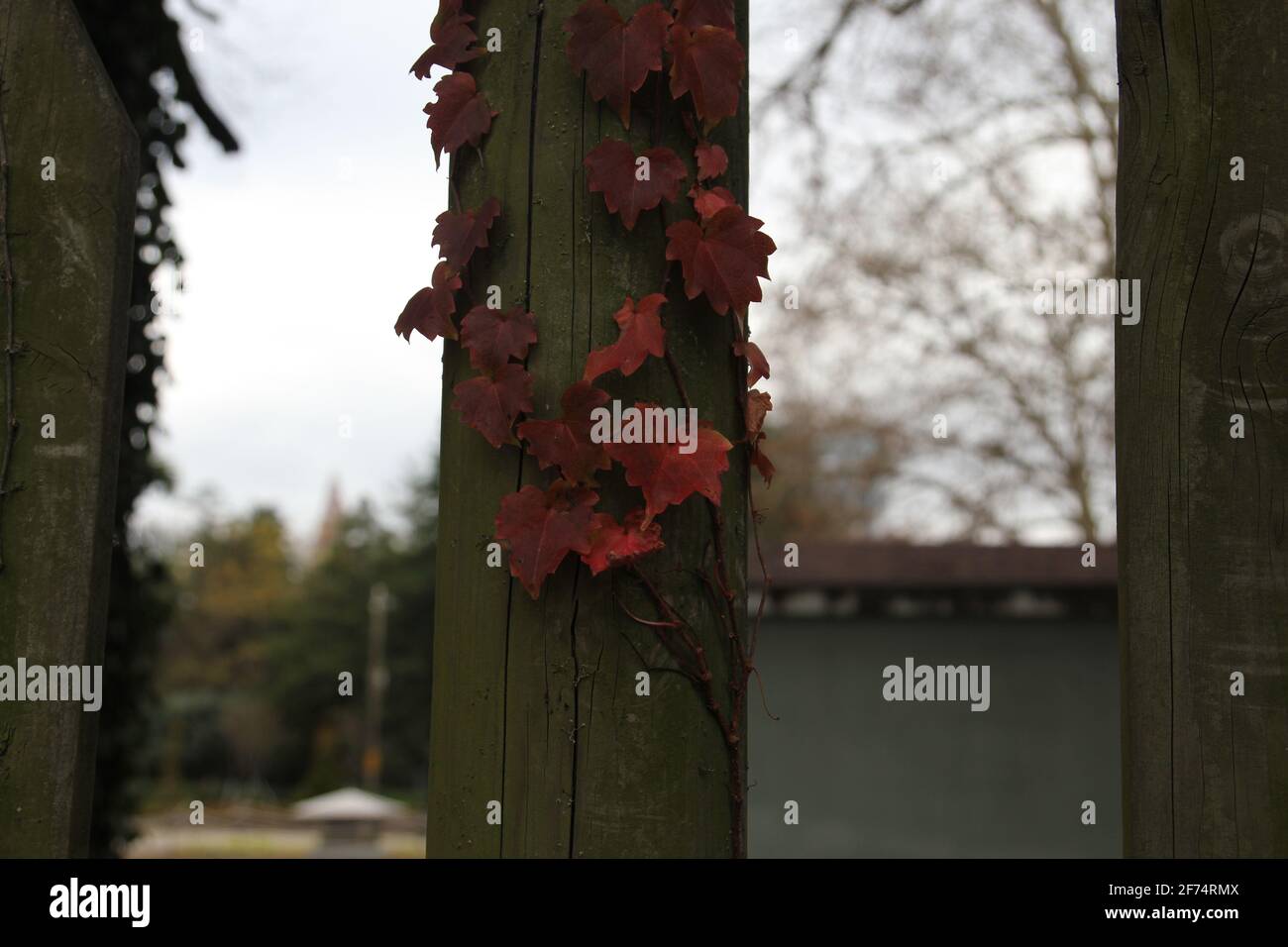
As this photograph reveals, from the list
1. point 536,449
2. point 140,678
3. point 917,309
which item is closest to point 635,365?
point 536,449

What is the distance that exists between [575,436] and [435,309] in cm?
25

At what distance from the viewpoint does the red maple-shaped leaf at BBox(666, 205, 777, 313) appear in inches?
55.7

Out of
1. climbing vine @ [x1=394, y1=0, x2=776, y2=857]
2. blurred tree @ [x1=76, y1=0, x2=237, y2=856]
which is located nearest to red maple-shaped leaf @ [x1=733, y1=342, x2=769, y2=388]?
climbing vine @ [x1=394, y1=0, x2=776, y2=857]

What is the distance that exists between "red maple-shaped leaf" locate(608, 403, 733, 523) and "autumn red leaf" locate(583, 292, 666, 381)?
3.6 inches

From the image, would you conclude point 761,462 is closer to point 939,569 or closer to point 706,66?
point 706,66

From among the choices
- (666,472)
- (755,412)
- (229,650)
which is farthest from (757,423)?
(229,650)

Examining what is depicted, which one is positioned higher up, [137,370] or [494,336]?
[137,370]

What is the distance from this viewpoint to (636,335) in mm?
1384

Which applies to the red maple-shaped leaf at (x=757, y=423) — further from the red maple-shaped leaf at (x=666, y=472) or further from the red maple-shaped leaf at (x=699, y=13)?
the red maple-shaped leaf at (x=699, y=13)

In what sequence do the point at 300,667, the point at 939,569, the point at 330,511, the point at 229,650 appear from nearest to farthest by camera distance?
the point at 939,569, the point at 300,667, the point at 229,650, the point at 330,511

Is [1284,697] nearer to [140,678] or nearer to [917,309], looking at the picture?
[140,678]

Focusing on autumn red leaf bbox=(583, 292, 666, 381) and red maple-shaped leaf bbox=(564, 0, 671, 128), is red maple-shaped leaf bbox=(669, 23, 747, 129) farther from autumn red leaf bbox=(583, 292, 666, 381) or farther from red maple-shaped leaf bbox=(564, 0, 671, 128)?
autumn red leaf bbox=(583, 292, 666, 381)

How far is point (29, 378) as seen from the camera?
1.46 m

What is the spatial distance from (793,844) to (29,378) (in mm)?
6668
